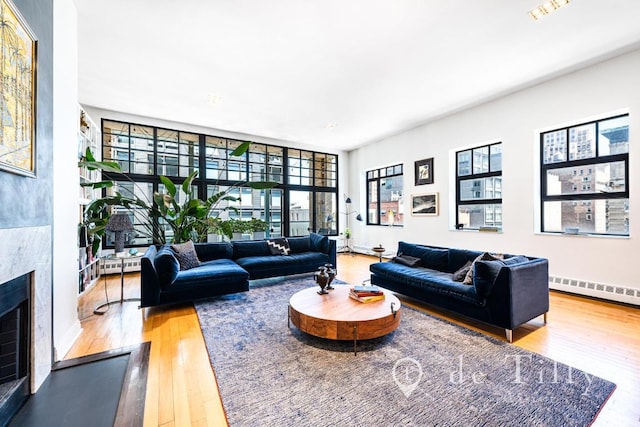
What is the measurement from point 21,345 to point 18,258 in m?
0.64

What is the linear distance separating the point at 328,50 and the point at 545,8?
2207 mm

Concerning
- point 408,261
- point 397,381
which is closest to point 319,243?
point 408,261

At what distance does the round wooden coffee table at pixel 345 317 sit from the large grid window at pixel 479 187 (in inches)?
134

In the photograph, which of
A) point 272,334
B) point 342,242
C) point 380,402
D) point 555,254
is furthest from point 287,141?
point 380,402

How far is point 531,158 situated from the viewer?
4316mm

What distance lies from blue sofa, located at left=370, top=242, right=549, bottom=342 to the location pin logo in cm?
105

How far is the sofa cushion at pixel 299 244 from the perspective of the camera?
17.7 feet

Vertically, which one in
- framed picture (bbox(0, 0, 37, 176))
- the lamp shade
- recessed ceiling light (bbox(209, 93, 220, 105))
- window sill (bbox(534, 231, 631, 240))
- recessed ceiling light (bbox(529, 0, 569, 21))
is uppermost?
recessed ceiling light (bbox(209, 93, 220, 105))

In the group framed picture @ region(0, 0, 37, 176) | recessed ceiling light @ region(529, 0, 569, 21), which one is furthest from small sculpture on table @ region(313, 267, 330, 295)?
recessed ceiling light @ region(529, 0, 569, 21)

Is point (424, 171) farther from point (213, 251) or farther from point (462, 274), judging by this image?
point (213, 251)

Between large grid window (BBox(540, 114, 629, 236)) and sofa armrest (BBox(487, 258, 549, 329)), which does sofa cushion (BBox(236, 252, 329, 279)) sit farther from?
large grid window (BBox(540, 114, 629, 236))

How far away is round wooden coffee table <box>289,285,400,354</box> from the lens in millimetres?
2299

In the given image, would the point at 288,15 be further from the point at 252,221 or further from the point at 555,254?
the point at 555,254

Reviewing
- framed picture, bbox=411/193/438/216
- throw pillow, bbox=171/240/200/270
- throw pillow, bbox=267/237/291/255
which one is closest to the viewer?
throw pillow, bbox=171/240/200/270
